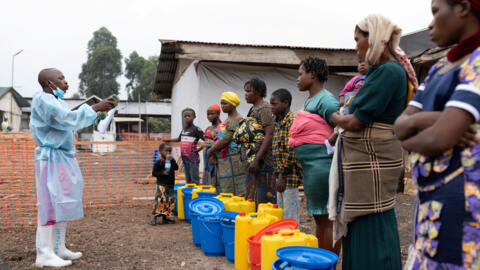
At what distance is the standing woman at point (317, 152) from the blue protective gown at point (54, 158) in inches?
85.5

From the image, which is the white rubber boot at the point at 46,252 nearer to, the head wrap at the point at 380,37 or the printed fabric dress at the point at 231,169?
the printed fabric dress at the point at 231,169

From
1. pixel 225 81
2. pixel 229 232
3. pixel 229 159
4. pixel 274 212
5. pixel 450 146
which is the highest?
pixel 225 81

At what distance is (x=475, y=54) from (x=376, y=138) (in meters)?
0.82

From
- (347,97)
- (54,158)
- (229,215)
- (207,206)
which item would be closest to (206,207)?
(207,206)

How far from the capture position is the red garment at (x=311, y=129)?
8.89 ft

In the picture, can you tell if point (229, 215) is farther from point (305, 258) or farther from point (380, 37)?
point (380, 37)

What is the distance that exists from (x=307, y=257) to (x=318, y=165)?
754mm

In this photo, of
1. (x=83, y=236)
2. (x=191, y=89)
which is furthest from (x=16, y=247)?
(x=191, y=89)

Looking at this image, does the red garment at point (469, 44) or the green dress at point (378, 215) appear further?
the green dress at point (378, 215)

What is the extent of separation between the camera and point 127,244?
14.2 ft

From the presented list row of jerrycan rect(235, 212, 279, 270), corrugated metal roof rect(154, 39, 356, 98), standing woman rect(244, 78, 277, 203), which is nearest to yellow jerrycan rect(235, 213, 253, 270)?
row of jerrycan rect(235, 212, 279, 270)

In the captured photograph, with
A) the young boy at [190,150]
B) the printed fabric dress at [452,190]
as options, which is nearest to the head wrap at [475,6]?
the printed fabric dress at [452,190]

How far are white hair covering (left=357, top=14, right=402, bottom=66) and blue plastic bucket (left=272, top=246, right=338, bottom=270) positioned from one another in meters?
1.14

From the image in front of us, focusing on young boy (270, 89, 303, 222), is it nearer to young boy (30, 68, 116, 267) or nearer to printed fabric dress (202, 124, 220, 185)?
printed fabric dress (202, 124, 220, 185)
